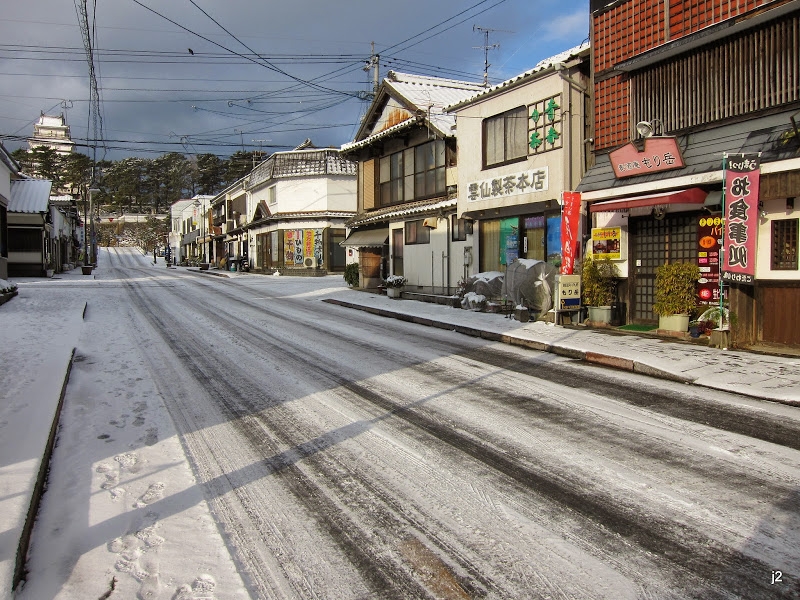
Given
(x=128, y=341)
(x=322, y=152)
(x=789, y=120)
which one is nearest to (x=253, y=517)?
(x=128, y=341)

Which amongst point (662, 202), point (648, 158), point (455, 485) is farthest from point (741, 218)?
point (455, 485)

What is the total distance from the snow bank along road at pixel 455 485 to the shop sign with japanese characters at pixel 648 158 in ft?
17.6

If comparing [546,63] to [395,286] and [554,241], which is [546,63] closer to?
[554,241]

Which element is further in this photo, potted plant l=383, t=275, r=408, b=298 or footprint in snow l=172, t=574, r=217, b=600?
potted plant l=383, t=275, r=408, b=298

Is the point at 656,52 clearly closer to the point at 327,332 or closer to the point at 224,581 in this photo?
the point at 327,332

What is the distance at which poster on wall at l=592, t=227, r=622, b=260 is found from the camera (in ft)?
43.5

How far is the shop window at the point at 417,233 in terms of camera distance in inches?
840

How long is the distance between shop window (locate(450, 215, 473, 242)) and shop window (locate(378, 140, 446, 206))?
1.74 metres

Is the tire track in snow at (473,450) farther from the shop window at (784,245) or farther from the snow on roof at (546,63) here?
the snow on roof at (546,63)

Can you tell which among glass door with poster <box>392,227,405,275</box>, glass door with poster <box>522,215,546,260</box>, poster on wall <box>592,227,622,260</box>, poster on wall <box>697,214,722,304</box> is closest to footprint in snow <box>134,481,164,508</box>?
poster on wall <box>697,214,722,304</box>

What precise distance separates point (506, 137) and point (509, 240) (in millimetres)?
3049

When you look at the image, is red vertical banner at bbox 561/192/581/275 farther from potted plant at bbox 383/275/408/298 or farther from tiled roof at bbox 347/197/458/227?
potted plant at bbox 383/275/408/298

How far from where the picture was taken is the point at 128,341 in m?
11.6

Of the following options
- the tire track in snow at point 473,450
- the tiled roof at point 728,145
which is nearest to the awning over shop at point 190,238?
the tiled roof at point 728,145
